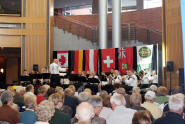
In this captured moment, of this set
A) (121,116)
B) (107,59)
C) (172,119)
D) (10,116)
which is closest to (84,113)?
(172,119)

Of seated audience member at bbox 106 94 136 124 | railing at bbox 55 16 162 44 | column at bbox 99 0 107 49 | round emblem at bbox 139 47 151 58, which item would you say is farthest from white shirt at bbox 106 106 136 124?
railing at bbox 55 16 162 44

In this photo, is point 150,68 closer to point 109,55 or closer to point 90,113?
point 109,55

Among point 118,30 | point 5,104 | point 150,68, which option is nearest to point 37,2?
point 118,30

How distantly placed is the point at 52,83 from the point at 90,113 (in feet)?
29.0

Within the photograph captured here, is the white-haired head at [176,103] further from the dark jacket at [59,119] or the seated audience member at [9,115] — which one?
the seated audience member at [9,115]

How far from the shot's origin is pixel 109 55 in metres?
14.7

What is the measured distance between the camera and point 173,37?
11703 millimetres

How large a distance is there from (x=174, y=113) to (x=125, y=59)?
10900 millimetres

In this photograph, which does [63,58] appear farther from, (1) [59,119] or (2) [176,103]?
(2) [176,103]

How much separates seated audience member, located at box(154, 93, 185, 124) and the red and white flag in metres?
11.7

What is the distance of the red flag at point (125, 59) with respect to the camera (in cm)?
1400

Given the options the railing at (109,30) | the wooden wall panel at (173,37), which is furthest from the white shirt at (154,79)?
the railing at (109,30)

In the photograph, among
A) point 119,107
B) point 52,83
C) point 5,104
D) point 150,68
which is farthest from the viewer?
point 150,68

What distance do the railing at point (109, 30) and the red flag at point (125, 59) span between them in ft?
6.27
